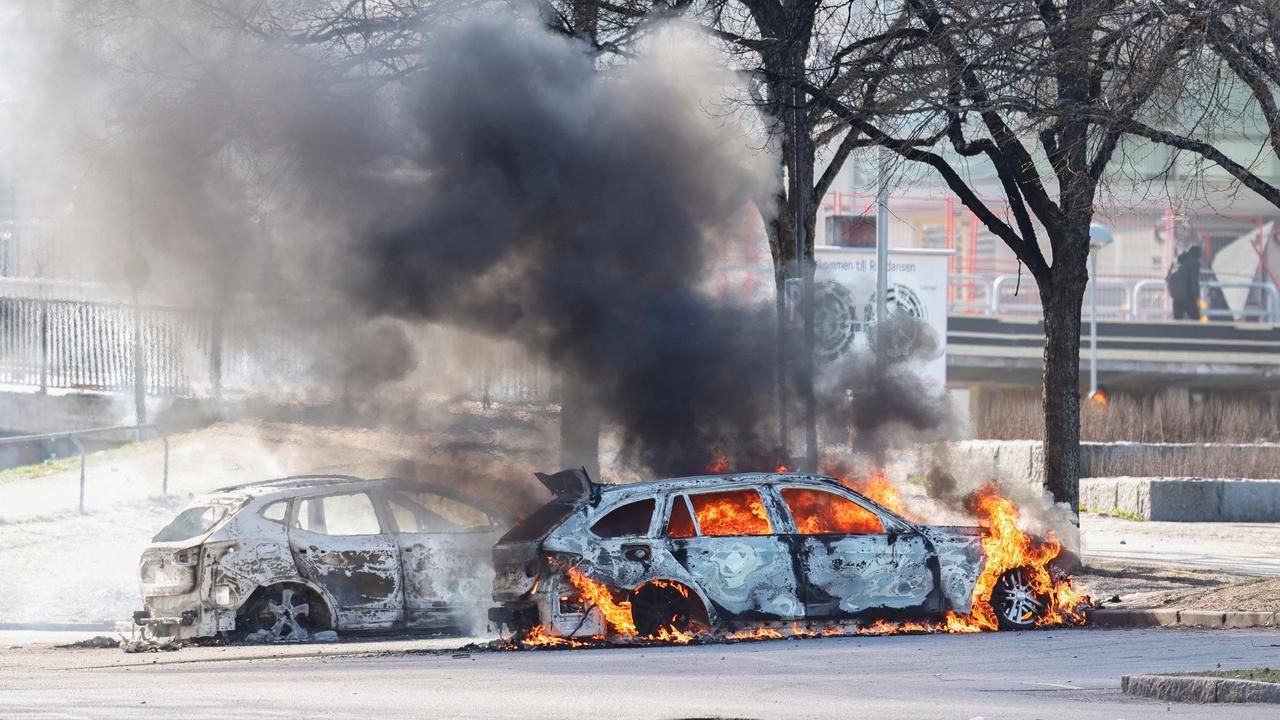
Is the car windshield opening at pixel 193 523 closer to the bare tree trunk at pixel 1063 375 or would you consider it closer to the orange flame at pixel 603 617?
the orange flame at pixel 603 617

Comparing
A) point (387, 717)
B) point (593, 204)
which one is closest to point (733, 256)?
point (593, 204)

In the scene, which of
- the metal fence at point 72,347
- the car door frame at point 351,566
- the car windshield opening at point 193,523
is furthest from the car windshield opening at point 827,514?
the metal fence at point 72,347

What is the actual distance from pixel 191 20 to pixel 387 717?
9213 millimetres

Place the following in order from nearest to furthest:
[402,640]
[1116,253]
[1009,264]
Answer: [402,640]
[1009,264]
[1116,253]

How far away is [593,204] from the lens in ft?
46.6

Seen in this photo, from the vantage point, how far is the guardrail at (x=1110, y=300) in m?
35.9

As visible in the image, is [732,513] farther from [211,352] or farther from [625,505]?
[211,352]

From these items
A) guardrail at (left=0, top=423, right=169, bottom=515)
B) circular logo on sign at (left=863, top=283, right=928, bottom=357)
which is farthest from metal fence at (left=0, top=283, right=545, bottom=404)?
circular logo on sign at (left=863, top=283, right=928, bottom=357)

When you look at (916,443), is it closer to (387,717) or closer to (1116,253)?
(387,717)

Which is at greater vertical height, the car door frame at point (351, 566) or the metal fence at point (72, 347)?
the metal fence at point (72, 347)

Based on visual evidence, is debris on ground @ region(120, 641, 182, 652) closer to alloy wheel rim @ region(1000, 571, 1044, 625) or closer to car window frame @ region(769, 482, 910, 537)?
car window frame @ region(769, 482, 910, 537)

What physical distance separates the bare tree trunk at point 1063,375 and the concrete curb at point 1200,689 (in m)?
7.26

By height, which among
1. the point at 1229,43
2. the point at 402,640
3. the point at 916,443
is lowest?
the point at 402,640

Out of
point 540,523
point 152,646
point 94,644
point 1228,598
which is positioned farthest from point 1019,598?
point 94,644
